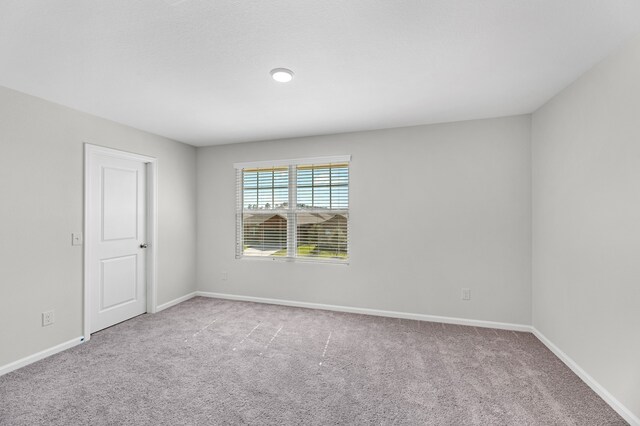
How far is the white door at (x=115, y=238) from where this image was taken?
130 inches

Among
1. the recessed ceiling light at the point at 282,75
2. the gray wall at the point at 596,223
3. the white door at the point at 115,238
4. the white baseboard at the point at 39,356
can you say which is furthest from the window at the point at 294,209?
the gray wall at the point at 596,223

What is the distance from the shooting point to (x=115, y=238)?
11.8 ft

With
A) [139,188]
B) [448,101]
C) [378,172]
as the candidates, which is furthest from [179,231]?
[448,101]

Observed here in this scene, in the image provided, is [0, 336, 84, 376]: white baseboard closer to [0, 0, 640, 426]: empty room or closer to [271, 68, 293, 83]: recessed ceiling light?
[0, 0, 640, 426]: empty room

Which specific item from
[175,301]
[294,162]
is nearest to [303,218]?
[294,162]

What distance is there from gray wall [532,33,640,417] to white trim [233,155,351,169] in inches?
88.8

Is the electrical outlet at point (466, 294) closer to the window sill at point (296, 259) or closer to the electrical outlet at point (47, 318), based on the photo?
the window sill at point (296, 259)

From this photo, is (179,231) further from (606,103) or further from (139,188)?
(606,103)

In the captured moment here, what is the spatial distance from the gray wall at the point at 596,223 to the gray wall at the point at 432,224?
1.03 feet

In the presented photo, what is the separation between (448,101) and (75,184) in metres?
3.91

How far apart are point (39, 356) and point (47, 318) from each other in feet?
1.09

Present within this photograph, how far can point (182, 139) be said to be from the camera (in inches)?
169

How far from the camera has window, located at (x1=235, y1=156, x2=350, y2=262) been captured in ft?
13.3

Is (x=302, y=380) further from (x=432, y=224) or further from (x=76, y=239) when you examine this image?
(x=76, y=239)
